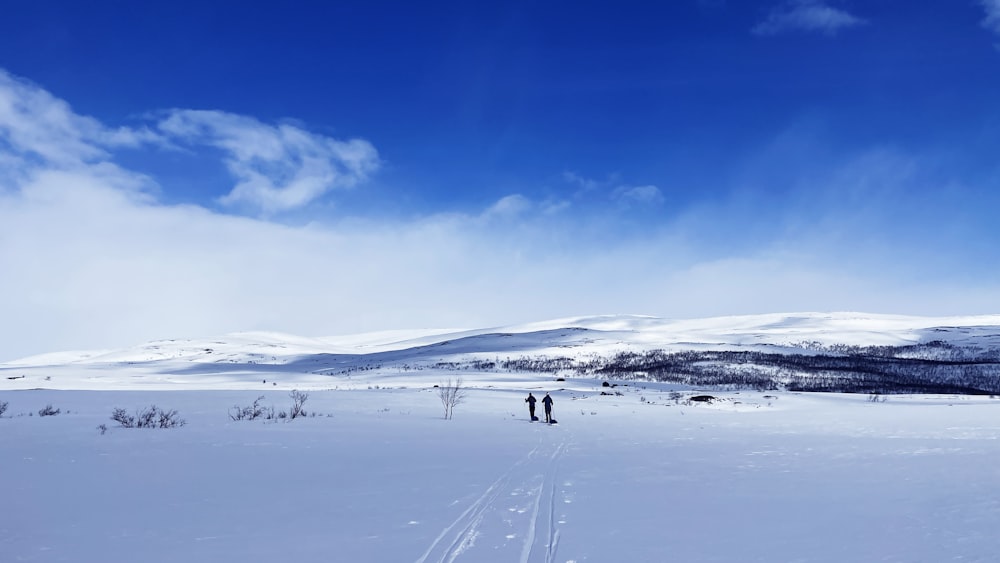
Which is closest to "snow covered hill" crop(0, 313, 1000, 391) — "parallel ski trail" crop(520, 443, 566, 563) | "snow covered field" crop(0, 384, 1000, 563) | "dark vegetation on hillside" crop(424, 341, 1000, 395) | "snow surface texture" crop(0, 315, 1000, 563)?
"dark vegetation on hillside" crop(424, 341, 1000, 395)

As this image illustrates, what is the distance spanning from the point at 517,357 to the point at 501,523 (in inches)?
3027

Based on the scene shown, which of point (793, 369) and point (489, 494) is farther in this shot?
point (793, 369)

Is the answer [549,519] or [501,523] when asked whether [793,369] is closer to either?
[549,519]

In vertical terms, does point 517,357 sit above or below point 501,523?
above

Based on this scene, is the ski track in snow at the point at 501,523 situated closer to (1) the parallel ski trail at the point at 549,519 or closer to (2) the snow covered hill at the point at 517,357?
(1) the parallel ski trail at the point at 549,519

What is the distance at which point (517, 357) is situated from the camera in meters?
83.2

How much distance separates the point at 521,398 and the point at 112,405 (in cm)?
1953

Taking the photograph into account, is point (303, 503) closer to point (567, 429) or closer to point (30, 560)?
point (30, 560)

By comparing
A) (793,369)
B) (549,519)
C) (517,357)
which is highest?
(517,357)

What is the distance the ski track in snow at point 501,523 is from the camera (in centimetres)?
568

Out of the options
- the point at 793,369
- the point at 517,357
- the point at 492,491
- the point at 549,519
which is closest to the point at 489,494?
the point at 492,491

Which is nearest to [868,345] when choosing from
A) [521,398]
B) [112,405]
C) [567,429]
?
[521,398]

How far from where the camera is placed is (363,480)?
9617 mm

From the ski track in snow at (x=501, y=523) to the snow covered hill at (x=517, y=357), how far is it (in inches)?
1681
